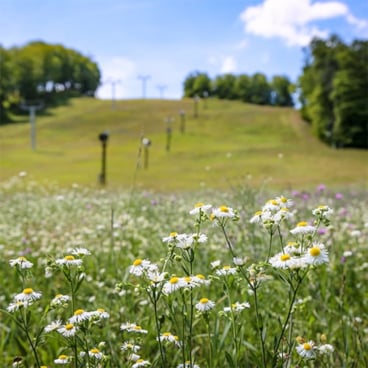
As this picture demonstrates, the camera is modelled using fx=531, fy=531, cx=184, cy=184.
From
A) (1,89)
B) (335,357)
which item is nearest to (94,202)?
(335,357)

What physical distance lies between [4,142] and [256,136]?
33601 mm

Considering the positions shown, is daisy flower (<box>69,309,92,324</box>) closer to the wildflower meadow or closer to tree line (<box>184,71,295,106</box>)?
the wildflower meadow

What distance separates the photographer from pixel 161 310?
162 inches

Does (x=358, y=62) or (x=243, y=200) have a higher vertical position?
(x=358, y=62)

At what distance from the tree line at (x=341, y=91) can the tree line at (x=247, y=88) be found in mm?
63761

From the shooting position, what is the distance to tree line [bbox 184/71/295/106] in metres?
129

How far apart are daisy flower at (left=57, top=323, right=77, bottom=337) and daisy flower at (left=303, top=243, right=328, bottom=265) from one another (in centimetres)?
89

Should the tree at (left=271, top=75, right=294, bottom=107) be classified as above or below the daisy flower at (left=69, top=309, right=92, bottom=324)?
above

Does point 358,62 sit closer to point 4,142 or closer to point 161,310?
point 4,142

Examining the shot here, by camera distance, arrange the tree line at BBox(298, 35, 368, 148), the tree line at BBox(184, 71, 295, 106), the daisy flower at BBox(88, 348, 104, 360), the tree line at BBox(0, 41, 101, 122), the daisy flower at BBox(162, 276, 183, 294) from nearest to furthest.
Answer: the daisy flower at BBox(162, 276, 183, 294) < the daisy flower at BBox(88, 348, 104, 360) < the tree line at BBox(298, 35, 368, 148) < the tree line at BBox(0, 41, 101, 122) < the tree line at BBox(184, 71, 295, 106)

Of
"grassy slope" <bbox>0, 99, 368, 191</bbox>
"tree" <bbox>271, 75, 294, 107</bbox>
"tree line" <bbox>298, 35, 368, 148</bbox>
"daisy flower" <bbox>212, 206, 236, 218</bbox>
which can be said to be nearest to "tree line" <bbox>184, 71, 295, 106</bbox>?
"tree" <bbox>271, 75, 294, 107</bbox>

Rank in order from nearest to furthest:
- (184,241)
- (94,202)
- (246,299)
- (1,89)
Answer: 1. (184,241)
2. (246,299)
3. (94,202)
4. (1,89)

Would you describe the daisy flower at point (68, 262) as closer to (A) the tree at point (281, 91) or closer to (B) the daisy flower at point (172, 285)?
(B) the daisy flower at point (172, 285)

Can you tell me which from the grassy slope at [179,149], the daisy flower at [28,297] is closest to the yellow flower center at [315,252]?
the daisy flower at [28,297]
